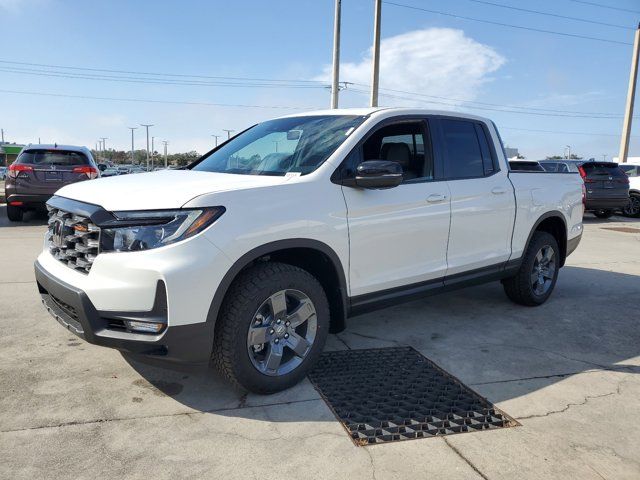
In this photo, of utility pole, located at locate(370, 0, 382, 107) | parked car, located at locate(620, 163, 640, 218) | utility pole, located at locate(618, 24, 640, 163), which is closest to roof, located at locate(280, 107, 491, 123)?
parked car, located at locate(620, 163, 640, 218)

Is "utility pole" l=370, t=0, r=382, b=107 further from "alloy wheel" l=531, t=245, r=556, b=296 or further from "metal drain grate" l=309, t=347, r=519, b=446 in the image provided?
"metal drain grate" l=309, t=347, r=519, b=446

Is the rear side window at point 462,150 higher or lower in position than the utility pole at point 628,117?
lower

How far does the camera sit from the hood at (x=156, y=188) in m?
2.80

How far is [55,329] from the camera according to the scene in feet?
13.9

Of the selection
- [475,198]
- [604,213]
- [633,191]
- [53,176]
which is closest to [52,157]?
[53,176]

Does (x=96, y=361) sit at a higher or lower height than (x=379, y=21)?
lower

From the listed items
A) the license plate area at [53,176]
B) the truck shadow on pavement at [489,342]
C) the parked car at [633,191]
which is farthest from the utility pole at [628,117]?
the license plate area at [53,176]

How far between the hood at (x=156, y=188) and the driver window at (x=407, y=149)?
107 cm

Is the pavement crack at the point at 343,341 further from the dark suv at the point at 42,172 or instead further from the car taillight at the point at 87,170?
the car taillight at the point at 87,170

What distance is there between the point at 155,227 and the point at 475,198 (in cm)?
277

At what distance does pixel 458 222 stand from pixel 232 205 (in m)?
2.12

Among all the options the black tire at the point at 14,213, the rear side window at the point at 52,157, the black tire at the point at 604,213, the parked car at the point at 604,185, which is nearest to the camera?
the rear side window at the point at 52,157

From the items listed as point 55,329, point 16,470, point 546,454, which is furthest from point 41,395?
point 546,454

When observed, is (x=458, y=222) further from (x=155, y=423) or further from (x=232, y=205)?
(x=155, y=423)
